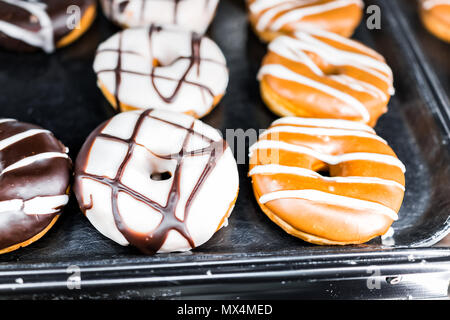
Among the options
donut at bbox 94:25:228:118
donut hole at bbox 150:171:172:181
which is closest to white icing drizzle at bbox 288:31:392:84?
donut at bbox 94:25:228:118

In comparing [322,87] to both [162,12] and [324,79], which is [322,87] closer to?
[324,79]

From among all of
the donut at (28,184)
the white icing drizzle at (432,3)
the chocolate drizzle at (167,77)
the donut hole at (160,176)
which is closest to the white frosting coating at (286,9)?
the chocolate drizzle at (167,77)

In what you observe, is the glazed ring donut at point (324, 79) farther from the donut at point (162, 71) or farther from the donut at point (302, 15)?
the donut at point (162, 71)

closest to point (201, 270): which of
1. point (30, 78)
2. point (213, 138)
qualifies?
point (213, 138)

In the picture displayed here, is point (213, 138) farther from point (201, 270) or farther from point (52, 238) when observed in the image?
point (52, 238)

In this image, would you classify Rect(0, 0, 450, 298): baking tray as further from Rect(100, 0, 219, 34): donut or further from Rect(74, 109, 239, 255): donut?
Rect(100, 0, 219, 34): donut
